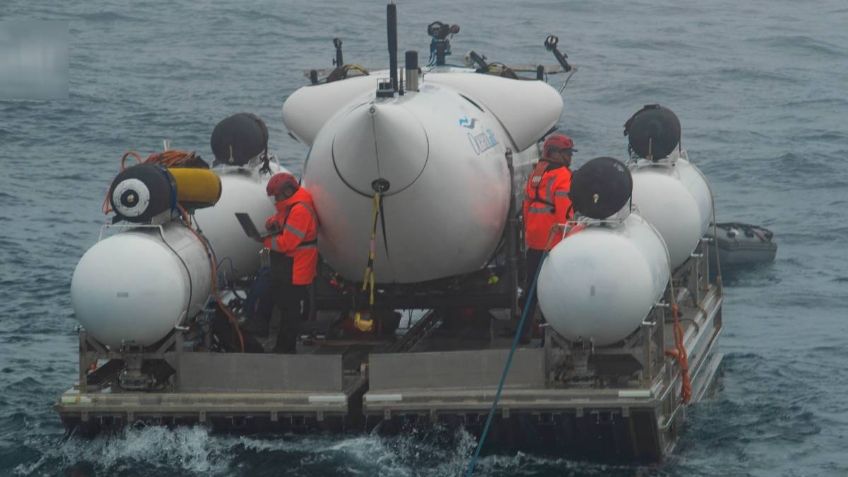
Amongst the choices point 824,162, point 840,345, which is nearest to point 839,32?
point 824,162

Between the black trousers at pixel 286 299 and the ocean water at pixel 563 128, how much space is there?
1.57 metres

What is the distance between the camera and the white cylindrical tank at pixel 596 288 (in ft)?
45.4

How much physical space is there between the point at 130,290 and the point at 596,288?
352 centimetres

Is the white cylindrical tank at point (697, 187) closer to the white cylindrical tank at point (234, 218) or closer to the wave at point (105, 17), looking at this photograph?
the white cylindrical tank at point (234, 218)

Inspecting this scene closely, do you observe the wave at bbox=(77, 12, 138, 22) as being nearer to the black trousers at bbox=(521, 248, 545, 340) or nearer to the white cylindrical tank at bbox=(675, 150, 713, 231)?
the white cylindrical tank at bbox=(675, 150, 713, 231)

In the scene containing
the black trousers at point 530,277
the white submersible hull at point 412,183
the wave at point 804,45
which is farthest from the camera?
the wave at point 804,45

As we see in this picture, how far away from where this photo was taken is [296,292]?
15.5 metres

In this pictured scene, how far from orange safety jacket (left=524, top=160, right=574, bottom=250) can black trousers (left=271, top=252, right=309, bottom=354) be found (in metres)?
1.97

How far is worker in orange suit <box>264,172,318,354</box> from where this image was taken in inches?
591

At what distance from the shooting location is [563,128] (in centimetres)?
3070

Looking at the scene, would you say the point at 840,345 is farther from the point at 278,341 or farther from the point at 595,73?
the point at 595,73

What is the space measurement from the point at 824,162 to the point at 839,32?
1409 cm

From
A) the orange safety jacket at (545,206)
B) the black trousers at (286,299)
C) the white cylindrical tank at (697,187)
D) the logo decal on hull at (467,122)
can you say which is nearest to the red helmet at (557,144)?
the orange safety jacket at (545,206)

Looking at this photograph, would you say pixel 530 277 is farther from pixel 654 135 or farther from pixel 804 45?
pixel 804 45
